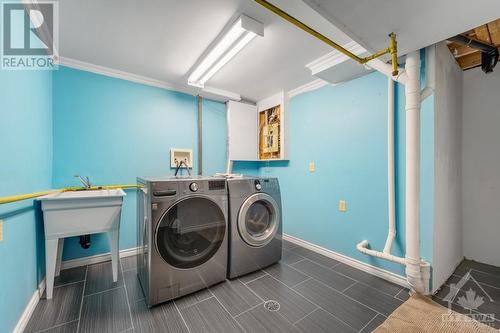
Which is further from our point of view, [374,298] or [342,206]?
[342,206]

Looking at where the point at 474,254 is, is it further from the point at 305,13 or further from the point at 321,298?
the point at 305,13

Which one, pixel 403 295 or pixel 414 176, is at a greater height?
pixel 414 176

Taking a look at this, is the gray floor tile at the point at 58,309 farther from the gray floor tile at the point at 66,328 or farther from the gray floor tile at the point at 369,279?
the gray floor tile at the point at 369,279

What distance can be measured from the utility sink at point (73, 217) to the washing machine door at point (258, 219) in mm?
1103

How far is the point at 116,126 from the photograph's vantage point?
2256 millimetres

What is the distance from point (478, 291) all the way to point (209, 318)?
2223 millimetres

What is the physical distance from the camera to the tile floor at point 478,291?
1354mm

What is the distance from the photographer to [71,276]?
182cm

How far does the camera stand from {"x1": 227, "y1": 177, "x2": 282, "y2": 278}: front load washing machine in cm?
176

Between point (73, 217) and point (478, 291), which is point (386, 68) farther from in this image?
point (73, 217)

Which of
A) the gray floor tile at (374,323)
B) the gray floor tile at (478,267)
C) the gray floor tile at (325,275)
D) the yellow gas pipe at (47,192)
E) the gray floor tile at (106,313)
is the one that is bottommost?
the gray floor tile at (325,275)

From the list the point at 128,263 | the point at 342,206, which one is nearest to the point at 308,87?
the point at 342,206

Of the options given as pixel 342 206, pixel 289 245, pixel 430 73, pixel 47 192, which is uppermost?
pixel 430 73

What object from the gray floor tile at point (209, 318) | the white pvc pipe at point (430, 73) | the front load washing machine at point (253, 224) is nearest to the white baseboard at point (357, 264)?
the front load washing machine at point (253, 224)
